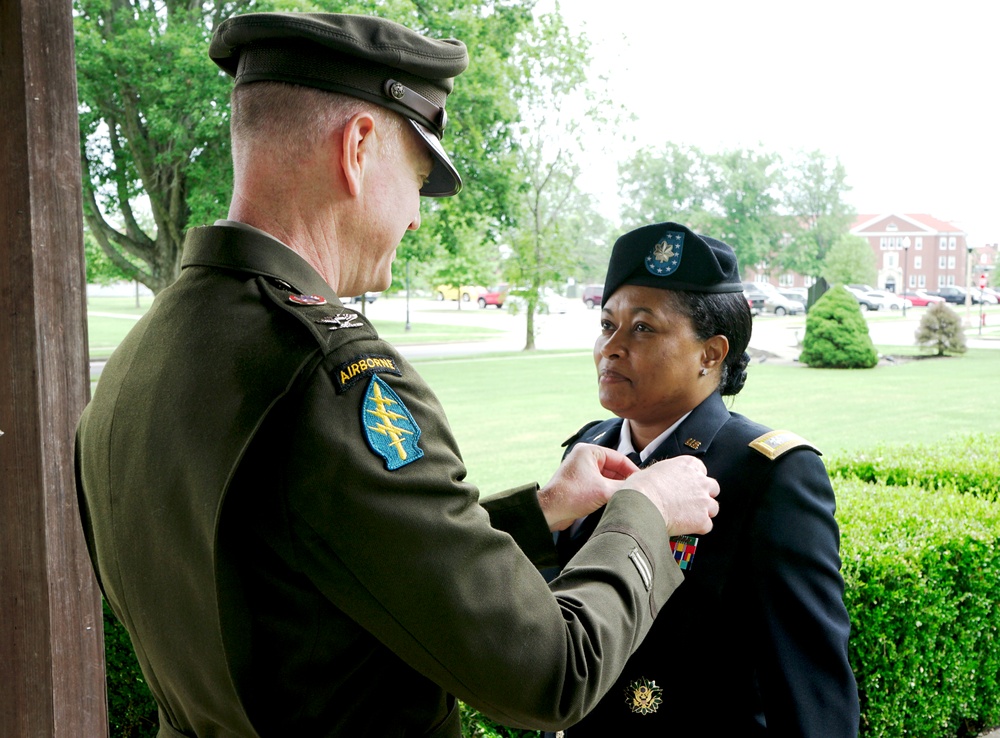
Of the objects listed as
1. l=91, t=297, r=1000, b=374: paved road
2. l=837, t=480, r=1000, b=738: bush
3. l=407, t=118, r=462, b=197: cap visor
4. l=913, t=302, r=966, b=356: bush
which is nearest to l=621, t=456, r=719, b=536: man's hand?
l=407, t=118, r=462, b=197: cap visor

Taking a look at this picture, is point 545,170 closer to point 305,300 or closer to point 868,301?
point 305,300

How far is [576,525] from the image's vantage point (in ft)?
7.06

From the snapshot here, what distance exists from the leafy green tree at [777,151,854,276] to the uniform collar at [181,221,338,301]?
84.6 ft

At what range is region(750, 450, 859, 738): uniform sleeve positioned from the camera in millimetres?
1835

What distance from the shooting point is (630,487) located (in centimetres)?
144

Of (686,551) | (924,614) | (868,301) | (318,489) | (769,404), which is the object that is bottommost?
(769,404)

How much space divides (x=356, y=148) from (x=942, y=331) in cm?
2543

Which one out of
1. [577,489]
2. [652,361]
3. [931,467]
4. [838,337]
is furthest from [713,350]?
[838,337]

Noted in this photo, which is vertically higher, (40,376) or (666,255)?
(666,255)

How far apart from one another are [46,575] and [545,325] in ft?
102

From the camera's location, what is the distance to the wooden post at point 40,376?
2588 mm

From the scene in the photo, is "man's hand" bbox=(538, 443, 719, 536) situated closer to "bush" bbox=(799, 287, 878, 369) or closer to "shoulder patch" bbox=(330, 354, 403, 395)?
"shoulder patch" bbox=(330, 354, 403, 395)

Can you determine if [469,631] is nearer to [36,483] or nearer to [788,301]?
[36,483]

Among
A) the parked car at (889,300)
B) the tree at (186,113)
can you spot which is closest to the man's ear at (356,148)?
the tree at (186,113)
